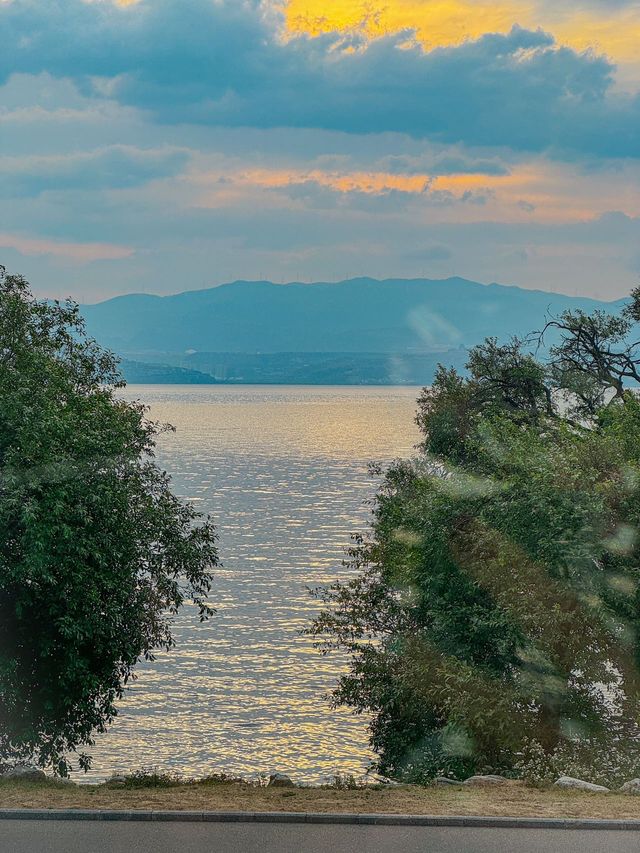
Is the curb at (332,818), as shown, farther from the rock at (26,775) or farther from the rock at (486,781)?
the rock at (26,775)

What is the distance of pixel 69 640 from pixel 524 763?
11.2 meters

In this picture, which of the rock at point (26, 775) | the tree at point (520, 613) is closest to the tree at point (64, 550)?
the rock at point (26, 775)

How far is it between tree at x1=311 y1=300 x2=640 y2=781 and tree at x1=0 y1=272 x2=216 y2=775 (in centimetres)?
663

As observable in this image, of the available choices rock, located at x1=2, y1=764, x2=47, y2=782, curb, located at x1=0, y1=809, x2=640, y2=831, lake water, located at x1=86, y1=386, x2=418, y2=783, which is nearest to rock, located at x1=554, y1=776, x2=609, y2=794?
curb, located at x1=0, y1=809, x2=640, y2=831

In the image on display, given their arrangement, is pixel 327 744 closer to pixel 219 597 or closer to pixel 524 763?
pixel 524 763

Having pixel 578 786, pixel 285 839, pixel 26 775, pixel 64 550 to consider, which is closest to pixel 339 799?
pixel 285 839

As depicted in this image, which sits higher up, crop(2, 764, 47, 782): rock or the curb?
the curb

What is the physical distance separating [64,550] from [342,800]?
8346 millimetres

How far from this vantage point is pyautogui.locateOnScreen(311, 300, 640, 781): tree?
2341 cm

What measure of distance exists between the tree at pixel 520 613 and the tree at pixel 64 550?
21.8ft

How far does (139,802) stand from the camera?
16484 mm

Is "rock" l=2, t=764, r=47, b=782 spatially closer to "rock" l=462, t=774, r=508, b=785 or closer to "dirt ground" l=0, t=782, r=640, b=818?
"dirt ground" l=0, t=782, r=640, b=818


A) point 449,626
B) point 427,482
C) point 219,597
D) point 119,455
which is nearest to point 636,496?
point 449,626

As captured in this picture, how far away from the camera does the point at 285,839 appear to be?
48.0 ft
